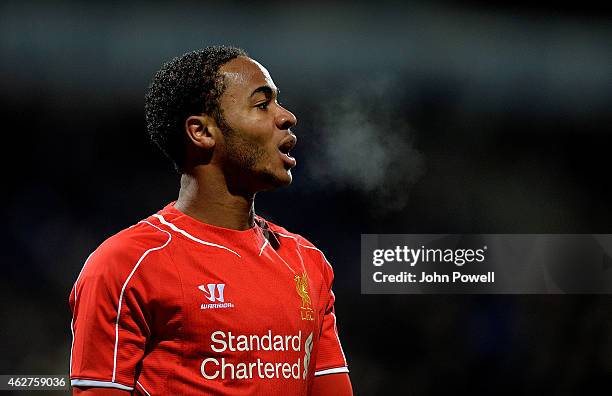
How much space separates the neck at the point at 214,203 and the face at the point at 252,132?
3 centimetres

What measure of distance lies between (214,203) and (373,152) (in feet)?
4.62

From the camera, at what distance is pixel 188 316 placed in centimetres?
104

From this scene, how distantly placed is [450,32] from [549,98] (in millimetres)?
414

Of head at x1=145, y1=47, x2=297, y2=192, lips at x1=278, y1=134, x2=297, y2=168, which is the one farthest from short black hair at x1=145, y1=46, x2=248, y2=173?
lips at x1=278, y1=134, x2=297, y2=168

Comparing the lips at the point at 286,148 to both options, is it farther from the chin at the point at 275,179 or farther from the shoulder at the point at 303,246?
the shoulder at the point at 303,246

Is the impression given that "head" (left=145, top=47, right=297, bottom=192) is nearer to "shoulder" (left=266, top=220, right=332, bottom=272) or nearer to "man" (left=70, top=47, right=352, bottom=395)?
"man" (left=70, top=47, right=352, bottom=395)

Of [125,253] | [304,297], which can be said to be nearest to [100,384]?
[125,253]

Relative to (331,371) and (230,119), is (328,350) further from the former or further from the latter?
(230,119)

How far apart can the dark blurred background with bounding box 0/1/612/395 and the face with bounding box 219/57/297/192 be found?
1234mm

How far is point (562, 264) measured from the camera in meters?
2.54

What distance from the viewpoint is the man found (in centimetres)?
102

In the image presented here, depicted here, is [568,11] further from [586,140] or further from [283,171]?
[283,171]

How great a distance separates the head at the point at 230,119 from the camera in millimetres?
1187

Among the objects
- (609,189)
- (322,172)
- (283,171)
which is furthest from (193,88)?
(609,189)
